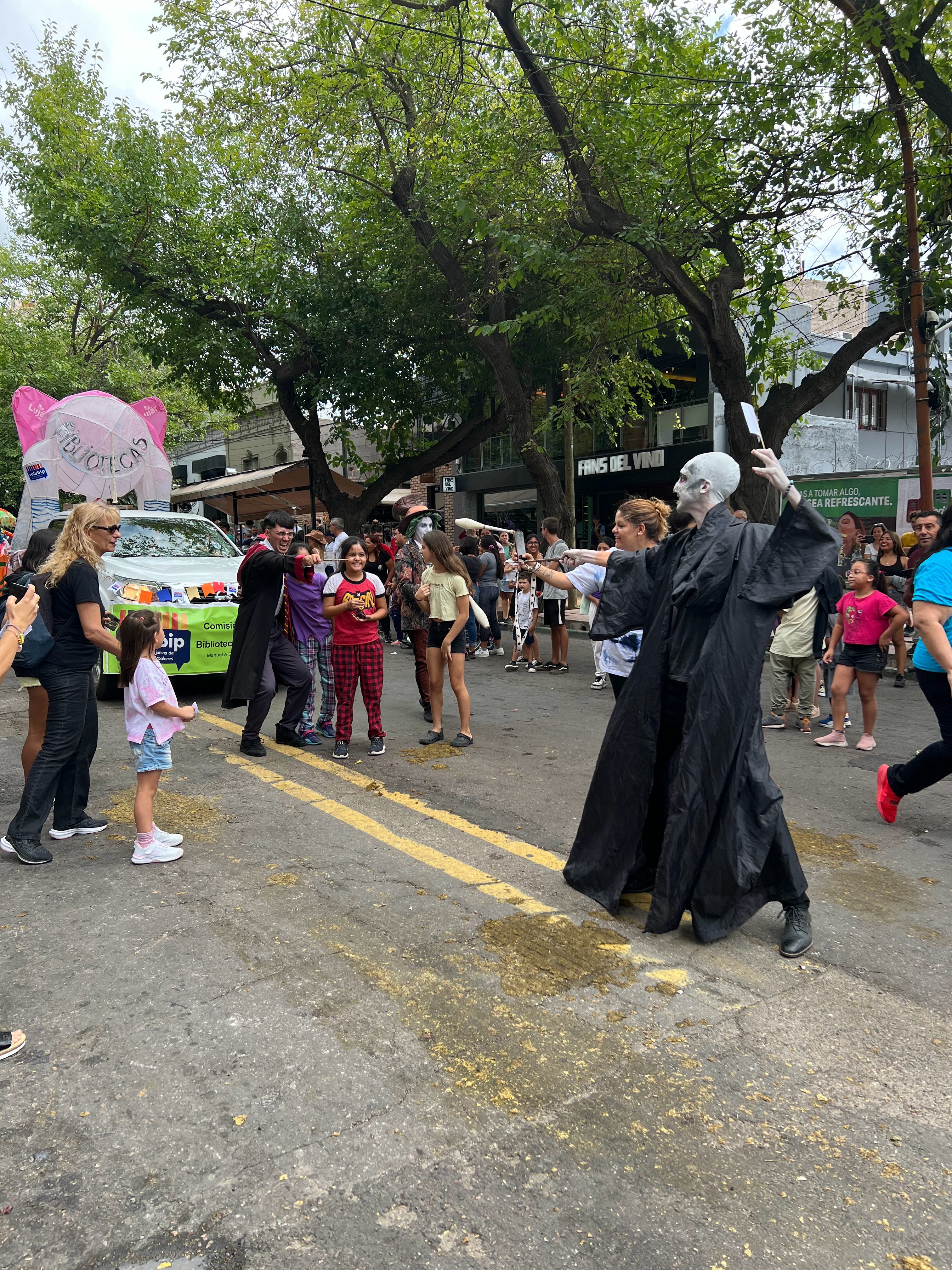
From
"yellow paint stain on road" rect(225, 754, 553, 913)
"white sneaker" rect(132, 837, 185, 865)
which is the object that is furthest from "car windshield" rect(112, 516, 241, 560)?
"white sneaker" rect(132, 837, 185, 865)

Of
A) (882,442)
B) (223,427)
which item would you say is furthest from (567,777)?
(223,427)

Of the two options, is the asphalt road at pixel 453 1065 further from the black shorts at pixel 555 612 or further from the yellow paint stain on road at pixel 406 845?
the black shorts at pixel 555 612

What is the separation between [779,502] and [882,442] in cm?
1246

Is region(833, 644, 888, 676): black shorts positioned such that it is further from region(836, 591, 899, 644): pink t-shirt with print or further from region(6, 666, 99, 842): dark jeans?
region(6, 666, 99, 842): dark jeans

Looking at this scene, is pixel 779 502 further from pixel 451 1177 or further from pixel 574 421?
pixel 451 1177

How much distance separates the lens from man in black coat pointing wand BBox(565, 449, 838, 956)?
355cm

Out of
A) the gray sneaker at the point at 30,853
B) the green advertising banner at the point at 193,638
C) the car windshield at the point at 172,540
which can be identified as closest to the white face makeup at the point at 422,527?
the green advertising banner at the point at 193,638

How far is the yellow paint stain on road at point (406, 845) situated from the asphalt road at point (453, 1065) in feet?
0.09

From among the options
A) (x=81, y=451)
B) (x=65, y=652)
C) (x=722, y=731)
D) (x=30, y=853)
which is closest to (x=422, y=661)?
(x=65, y=652)

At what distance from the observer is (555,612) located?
11.8 metres

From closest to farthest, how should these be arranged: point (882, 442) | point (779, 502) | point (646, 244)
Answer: point (646, 244) < point (779, 502) < point (882, 442)

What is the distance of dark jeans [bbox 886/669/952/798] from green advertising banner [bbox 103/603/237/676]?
5.90 meters

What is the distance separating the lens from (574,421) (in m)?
20.8

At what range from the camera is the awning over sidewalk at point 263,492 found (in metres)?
27.5
